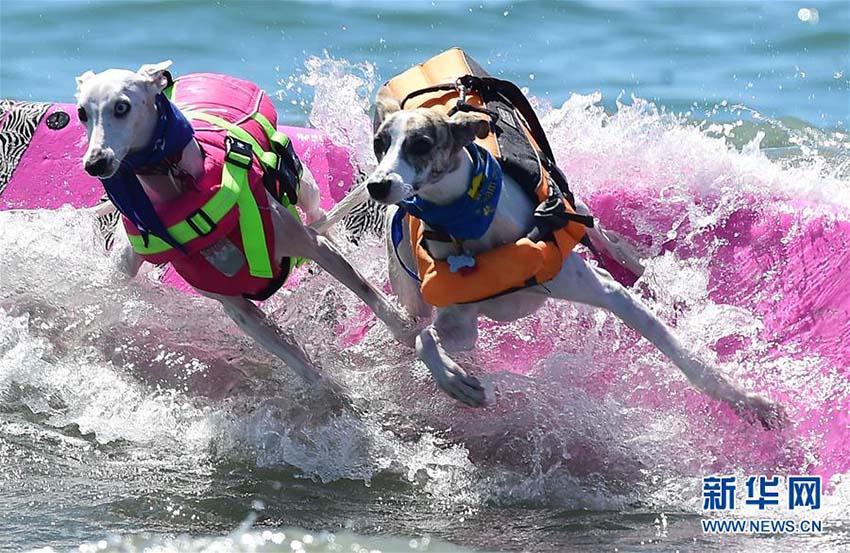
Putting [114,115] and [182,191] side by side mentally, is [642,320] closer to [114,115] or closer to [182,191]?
[182,191]

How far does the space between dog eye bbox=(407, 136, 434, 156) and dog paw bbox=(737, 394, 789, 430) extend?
1634 mm

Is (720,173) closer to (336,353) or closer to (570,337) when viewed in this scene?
(570,337)

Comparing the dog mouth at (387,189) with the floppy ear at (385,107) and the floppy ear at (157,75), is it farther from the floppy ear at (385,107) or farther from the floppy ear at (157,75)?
the floppy ear at (157,75)

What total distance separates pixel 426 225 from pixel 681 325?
55.0 inches

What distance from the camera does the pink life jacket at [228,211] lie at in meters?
5.29

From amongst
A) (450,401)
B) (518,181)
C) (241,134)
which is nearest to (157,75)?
(241,134)

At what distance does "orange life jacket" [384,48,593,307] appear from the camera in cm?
496

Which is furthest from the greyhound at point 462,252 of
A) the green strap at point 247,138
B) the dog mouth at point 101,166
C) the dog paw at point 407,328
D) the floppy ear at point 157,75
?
the dog mouth at point 101,166

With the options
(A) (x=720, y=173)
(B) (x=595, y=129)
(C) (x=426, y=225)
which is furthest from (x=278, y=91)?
(C) (x=426, y=225)

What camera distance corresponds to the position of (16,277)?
21.2 feet

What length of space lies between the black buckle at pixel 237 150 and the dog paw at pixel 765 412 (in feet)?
6.76

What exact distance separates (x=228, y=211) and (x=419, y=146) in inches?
42.2

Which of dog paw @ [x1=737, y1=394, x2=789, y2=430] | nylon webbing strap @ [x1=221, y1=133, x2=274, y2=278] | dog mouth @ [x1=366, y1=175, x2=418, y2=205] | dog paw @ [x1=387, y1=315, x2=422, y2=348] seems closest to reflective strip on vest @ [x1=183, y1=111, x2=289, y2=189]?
nylon webbing strap @ [x1=221, y1=133, x2=274, y2=278]

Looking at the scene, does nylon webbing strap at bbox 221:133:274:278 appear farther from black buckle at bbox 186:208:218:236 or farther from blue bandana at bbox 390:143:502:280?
blue bandana at bbox 390:143:502:280
